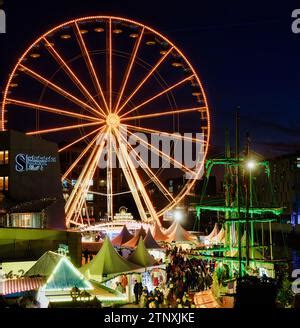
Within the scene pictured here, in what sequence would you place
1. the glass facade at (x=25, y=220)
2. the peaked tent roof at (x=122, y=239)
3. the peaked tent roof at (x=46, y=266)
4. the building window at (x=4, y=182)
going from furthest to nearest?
the peaked tent roof at (x=122, y=239) → the building window at (x=4, y=182) → the glass facade at (x=25, y=220) → the peaked tent roof at (x=46, y=266)

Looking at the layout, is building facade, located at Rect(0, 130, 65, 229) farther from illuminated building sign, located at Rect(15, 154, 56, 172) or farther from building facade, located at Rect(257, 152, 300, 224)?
building facade, located at Rect(257, 152, 300, 224)

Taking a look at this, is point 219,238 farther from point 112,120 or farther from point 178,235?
point 112,120

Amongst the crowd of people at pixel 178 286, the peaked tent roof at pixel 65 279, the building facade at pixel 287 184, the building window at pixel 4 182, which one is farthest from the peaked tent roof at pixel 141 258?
the building facade at pixel 287 184

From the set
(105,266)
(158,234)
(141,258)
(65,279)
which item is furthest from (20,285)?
(158,234)

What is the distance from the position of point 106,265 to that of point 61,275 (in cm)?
374

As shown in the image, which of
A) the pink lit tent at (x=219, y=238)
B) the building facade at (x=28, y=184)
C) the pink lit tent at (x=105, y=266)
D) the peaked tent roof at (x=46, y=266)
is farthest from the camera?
the pink lit tent at (x=219, y=238)

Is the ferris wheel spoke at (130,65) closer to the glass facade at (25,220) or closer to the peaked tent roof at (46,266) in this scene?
the glass facade at (25,220)

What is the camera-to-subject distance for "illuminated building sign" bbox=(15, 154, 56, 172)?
2630cm

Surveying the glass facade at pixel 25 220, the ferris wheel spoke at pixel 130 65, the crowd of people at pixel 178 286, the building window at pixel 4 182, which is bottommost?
the crowd of people at pixel 178 286

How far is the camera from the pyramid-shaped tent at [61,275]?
520 inches

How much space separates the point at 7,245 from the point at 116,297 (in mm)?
6928

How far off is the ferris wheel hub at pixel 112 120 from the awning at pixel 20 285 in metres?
14.6

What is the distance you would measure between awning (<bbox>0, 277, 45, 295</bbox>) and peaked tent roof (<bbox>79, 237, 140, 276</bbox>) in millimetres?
3162

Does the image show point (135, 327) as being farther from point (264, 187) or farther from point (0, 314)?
point (264, 187)
